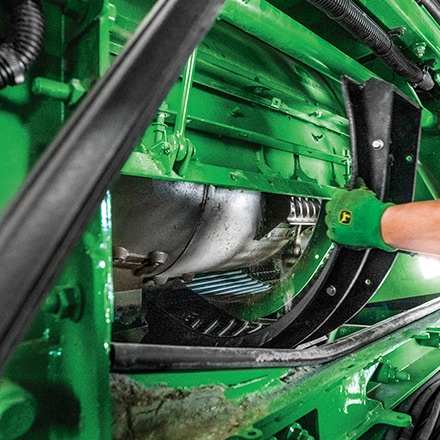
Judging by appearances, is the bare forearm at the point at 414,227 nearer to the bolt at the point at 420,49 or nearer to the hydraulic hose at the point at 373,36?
the hydraulic hose at the point at 373,36

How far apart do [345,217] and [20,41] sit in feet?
4.63

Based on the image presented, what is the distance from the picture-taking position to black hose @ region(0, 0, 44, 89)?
0.73 meters

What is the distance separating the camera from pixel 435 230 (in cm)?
158

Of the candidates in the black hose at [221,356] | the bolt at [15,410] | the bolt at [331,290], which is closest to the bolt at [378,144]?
the bolt at [331,290]

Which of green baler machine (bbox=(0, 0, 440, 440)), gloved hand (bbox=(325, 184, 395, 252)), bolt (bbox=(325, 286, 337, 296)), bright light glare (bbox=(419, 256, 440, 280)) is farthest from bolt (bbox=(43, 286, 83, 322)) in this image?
bright light glare (bbox=(419, 256, 440, 280))

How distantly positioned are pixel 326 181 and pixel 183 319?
1066 millimetres

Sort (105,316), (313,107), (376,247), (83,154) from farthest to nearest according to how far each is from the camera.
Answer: (313,107) → (376,247) → (105,316) → (83,154)

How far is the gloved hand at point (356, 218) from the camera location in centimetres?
175

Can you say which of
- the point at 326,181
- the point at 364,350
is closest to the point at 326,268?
the point at 364,350

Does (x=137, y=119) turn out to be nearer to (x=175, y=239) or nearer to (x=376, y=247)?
(x=175, y=239)

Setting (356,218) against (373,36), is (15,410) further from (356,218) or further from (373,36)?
(373,36)

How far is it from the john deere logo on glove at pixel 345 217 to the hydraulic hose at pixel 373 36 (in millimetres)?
766

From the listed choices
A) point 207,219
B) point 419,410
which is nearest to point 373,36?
point 207,219

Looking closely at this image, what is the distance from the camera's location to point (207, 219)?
1.71 meters
